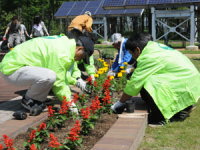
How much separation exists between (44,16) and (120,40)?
25227 mm

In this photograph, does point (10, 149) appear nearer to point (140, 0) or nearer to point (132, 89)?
point (132, 89)

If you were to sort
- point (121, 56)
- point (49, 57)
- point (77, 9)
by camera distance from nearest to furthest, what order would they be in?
point (49, 57), point (121, 56), point (77, 9)

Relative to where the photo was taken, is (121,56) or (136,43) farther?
(121,56)

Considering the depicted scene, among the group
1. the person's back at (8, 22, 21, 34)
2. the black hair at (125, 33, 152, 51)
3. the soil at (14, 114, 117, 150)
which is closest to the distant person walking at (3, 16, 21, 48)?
the person's back at (8, 22, 21, 34)

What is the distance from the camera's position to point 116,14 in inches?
838

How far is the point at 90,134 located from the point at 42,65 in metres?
1.29

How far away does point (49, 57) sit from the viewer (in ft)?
13.9

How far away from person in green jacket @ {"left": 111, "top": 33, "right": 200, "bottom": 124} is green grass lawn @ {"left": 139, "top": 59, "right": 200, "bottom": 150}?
0.48 feet

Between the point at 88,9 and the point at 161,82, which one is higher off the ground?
the point at 88,9

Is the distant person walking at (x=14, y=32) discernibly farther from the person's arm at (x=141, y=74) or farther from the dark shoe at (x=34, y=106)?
the person's arm at (x=141, y=74)

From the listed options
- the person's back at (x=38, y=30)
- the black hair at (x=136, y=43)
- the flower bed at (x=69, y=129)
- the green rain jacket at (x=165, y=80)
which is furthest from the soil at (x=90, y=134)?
the person's back at (x=38, y=30)

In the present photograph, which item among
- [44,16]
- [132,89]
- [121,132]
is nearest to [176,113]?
[132,89]

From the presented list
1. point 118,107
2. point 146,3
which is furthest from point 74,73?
point 146,3

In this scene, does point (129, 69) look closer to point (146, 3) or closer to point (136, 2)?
point (146, 3)
